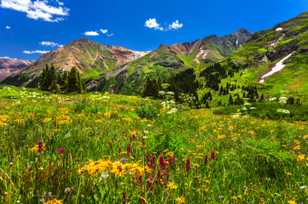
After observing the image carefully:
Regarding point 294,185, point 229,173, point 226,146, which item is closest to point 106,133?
point 226,146

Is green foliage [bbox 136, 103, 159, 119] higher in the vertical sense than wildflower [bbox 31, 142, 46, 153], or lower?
lower

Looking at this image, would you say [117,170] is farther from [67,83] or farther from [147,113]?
[67,83]

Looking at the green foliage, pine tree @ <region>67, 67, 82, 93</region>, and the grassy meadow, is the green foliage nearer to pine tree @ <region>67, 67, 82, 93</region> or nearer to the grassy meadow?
the grassy meadow

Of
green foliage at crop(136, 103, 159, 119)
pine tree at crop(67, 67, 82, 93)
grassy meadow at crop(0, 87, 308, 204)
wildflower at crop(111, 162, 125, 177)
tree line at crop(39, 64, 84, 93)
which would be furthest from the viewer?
pine tree at crop(67, 67, 82, 93)

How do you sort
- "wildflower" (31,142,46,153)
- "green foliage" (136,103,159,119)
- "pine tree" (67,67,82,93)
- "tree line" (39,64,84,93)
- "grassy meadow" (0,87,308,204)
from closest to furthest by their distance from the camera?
"grassy meadow" (0,87,308,204)
"wildflower" (31,142,46,153)
"green foliage" (136,103,159,119)
"tree line" (39,64,84,93)
"pine tree" (67,67,82,93)

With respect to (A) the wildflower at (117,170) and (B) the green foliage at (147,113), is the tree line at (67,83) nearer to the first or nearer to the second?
(B) the green foliage at (147,113)

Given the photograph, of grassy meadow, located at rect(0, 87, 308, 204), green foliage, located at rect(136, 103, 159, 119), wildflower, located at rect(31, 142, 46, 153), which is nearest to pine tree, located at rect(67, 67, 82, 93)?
green foliage, located at rect(136, 103, 159, 119)

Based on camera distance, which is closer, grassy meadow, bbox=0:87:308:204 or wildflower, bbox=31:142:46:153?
grassy meadow, bbox=0:87:308:204

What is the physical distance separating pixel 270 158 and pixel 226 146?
8.31 feet

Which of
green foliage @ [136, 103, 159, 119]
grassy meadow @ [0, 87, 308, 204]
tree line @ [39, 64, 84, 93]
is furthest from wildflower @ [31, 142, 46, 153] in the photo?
tree line @ [39, 64, 84, 93]

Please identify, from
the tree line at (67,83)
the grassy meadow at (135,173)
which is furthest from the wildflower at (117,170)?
the tree line at (67,83)

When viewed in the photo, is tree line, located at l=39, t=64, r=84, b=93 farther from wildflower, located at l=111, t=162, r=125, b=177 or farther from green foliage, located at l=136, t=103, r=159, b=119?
wildflower, located at l=111, t=162, r=125, b=177

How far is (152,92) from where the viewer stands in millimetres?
111750

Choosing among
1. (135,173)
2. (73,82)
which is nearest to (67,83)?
(73,82)
